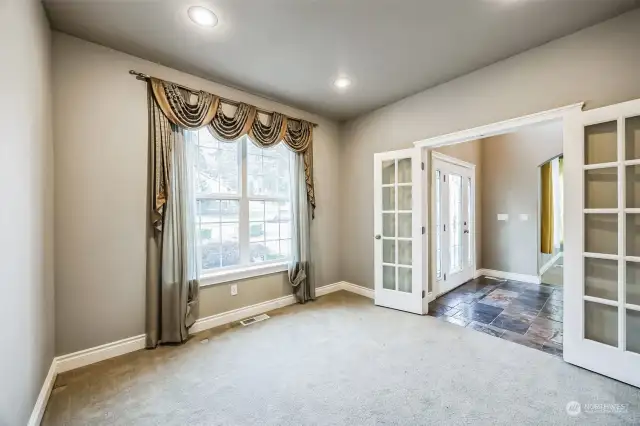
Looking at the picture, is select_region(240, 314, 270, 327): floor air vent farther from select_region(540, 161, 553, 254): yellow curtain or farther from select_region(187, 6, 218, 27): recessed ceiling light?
select_region(540, 161, 553, 254): yellow curtain

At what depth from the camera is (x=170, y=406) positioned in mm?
1693

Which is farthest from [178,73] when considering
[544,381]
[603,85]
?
[544,381]

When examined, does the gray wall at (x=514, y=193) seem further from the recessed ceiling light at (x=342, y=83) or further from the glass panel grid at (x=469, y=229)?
the recessed ceiling light at (x=342, y=83)

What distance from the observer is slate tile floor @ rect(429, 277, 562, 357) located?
8.55 ft

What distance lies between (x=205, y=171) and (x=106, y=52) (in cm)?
126

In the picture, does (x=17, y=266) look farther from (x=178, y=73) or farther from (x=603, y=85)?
(x=603, y=85)

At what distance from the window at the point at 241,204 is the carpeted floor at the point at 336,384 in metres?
0.91

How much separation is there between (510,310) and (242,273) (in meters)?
3.30

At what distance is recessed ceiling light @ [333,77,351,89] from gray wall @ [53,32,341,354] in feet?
5.32

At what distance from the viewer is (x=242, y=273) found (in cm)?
312

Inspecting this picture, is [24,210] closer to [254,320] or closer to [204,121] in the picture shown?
[204,121]

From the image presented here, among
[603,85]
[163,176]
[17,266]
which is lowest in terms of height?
[17,266]

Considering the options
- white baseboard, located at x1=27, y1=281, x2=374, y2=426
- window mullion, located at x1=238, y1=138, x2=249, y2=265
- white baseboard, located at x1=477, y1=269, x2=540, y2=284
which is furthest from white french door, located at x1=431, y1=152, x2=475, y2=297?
window mullion, located at x1=238, y1=138, x2=249, y2=265

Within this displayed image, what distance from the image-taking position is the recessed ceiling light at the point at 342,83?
9.36 feet
